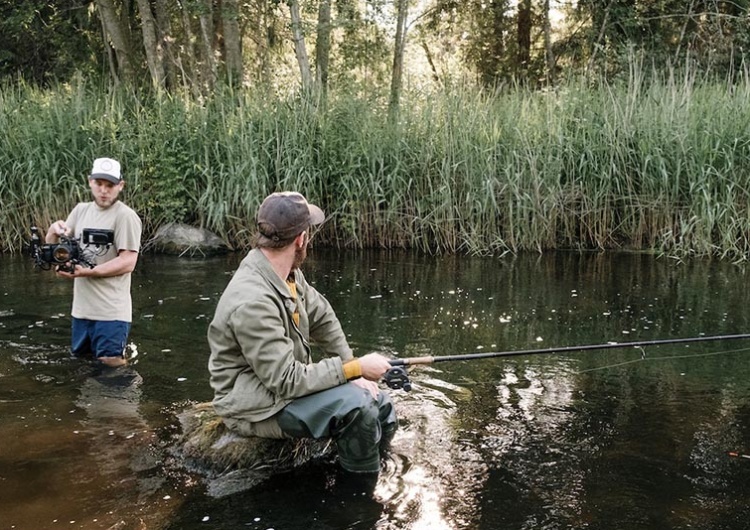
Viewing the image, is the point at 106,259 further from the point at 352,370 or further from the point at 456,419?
the point at 456,419

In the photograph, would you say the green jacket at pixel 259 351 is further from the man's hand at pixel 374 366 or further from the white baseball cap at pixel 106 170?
the white baseball cap at pixel 106 170

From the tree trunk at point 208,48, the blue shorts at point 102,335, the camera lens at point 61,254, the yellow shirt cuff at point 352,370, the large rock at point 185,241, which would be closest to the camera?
the yellow shirt cuff at point 352,370

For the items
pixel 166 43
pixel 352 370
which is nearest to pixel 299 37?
pixel 166 43

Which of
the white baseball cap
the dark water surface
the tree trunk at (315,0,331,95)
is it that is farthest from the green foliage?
the white baseball cap

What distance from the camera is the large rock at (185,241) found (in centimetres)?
1009

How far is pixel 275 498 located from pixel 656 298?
205 inches

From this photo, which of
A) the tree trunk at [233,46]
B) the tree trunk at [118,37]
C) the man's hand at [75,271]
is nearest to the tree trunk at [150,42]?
the tree trunk at [118,37]

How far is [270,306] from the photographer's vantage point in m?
3.23

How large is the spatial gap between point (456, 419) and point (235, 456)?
1.30 metres

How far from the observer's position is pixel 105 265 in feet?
15.7

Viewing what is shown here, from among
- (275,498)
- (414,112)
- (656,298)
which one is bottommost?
(275,498)

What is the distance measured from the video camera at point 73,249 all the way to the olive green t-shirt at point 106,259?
21 mm

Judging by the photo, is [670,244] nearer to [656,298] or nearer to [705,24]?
[656,298]

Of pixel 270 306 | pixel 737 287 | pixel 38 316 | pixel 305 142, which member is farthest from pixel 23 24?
pixel 270 306
